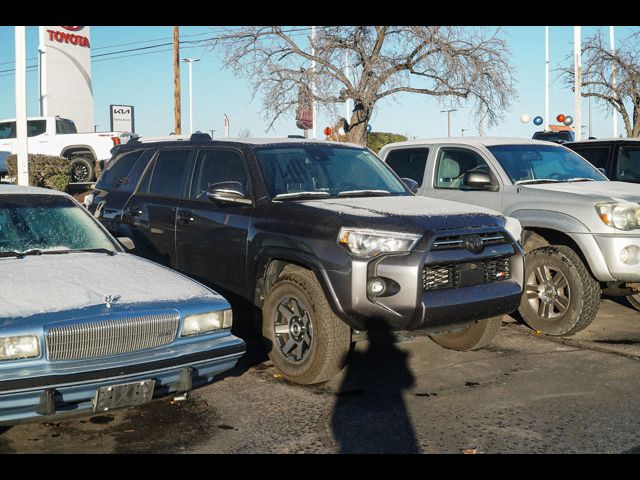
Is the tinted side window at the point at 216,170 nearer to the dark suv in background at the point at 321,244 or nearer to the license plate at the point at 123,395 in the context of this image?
the dark suv in background at the point at 321,244

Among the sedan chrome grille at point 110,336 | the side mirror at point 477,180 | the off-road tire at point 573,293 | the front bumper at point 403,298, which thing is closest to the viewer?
the sedan chrome grille at point 110,336

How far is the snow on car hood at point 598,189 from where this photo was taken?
23.3ft

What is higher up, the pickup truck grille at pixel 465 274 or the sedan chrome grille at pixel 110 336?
the pickup truck grille at pixel 465 274

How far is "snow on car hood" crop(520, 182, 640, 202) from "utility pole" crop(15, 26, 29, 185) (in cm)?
1245

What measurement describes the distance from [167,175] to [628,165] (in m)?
6.12

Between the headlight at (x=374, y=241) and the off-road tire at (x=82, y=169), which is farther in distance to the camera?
the off-road tire at (x=82, y=169)

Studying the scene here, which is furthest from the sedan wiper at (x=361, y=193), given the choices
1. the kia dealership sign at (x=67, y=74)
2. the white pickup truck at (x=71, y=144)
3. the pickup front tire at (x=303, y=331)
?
the kia dealership sign at (x=67, y=74)

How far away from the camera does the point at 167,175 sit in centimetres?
737

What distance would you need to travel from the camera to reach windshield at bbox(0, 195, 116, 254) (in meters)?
5.39

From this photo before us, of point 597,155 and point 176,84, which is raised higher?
point 176,84

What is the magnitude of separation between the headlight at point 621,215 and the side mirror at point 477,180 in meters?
1.20

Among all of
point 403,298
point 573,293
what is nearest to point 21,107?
point 573,293

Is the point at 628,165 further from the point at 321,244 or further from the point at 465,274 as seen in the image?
the point at 321,244
